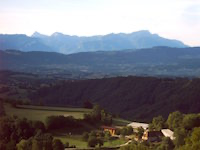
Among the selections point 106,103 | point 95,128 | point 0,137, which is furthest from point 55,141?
point 106,103

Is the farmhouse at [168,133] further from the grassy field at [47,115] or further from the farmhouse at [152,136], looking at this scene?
the grassy field at [47,115]

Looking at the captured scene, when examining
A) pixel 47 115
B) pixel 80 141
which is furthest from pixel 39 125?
pixel 47 115

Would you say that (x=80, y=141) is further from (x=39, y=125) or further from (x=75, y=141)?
(x=39, y=125)

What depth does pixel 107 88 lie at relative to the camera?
156m

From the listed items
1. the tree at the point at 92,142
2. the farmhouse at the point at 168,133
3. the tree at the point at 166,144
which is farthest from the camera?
the farmhouse at the point at 168,133

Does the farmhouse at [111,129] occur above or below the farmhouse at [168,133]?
below

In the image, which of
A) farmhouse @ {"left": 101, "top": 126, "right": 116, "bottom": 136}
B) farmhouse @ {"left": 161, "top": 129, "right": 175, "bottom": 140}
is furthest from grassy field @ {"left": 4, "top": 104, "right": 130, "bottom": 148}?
farmhouse @ {"left": 161, "top": 129, "right": 175, "bottom": 140}

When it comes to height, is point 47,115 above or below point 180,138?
below

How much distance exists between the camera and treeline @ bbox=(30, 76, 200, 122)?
408 feet

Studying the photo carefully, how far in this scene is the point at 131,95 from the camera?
5659 inches

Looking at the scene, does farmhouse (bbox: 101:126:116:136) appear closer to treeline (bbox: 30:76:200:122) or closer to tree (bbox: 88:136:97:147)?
tree (bbox: 88:136:97:147)

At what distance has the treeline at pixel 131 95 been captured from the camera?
124 meters

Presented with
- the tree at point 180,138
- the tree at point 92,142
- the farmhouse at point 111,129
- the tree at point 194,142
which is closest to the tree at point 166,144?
the tree at point 180,138

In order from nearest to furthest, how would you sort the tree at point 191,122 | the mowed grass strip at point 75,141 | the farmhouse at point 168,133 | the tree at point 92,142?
the tree at point 92,142, the mowed grass strip at point 75,141, the farmhouse at point 168,133, the tree at point 191,122
